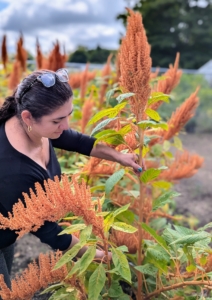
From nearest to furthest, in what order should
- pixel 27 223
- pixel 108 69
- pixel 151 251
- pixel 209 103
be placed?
pixel 27 223 < pixel 151 251 < pixel 108 69 < pixel 209 103

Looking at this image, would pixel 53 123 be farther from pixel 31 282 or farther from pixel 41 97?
pixel 31 282

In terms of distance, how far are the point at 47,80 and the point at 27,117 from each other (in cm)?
17

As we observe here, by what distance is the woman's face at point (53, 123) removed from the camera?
1.71 m

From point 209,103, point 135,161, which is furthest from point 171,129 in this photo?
point 209,103

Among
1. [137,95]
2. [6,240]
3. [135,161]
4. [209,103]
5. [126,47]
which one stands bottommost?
[209,103]

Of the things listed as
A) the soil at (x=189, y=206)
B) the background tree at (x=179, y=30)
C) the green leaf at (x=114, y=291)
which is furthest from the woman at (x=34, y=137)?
the background tree at (x=179, y=30)

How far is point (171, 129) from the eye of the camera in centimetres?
241

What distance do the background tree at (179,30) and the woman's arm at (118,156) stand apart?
2323 cm

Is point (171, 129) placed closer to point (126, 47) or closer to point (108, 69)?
point (126, 47)

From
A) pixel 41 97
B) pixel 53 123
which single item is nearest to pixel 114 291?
pixel 53 123

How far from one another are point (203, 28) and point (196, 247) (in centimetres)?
2599

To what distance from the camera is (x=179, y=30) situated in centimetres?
2588

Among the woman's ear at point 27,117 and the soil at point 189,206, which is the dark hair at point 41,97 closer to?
the woman's ear at point 27,117

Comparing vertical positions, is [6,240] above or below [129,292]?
above
